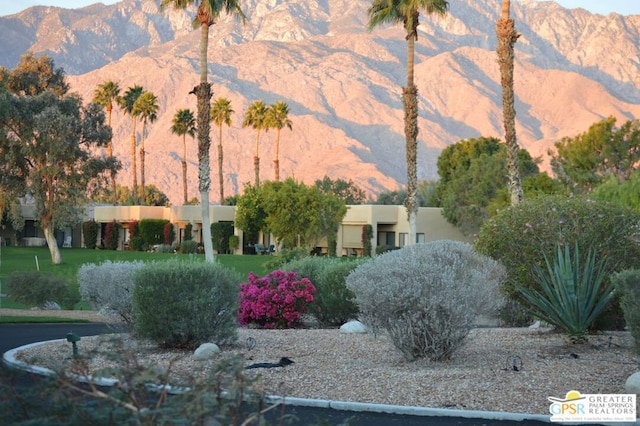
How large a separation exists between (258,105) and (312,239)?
1083 inches

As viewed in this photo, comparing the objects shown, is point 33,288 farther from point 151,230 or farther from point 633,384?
point 151,230

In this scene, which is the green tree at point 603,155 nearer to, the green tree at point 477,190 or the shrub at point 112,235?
the green tree at point 477,190

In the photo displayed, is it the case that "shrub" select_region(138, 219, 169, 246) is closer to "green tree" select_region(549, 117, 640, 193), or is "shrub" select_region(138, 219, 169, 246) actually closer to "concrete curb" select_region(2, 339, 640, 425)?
"green tree" select_region(549, 117, 640, 193)

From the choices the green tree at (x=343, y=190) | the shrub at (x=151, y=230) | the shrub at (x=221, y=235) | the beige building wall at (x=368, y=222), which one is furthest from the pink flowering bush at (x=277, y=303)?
the green tree at (x=343, y=190)

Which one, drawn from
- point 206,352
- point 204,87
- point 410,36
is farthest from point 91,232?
point 206,352

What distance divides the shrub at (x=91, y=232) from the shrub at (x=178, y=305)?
6683cm

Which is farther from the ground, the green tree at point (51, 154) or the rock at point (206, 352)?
the green tree at point (51, 154)

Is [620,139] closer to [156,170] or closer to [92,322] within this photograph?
[92,322]

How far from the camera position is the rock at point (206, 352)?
14.0 meters

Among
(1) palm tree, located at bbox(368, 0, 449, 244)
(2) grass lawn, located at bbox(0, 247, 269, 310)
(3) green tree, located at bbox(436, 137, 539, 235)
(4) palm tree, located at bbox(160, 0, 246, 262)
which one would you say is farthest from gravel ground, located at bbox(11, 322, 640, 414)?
(3) green tree, located at bbox(436, 137, 539, 235)

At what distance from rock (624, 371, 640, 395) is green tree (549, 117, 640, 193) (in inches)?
2577

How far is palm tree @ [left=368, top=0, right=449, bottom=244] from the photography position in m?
41.1

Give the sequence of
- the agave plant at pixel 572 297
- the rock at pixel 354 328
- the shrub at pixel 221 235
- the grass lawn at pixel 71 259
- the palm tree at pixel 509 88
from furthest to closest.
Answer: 1. the shrub at pixel 221 235
2. the grass lawn at pixel 71 259
3. the palm tree at pixel 509 88
4. the rock at pixel 354 328
5. the agave plant at pixel 572 297

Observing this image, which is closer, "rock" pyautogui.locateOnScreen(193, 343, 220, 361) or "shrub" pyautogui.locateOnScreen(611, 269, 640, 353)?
"shrub" pyautogui.locateOnScreen(611, 269, 640, 353)
